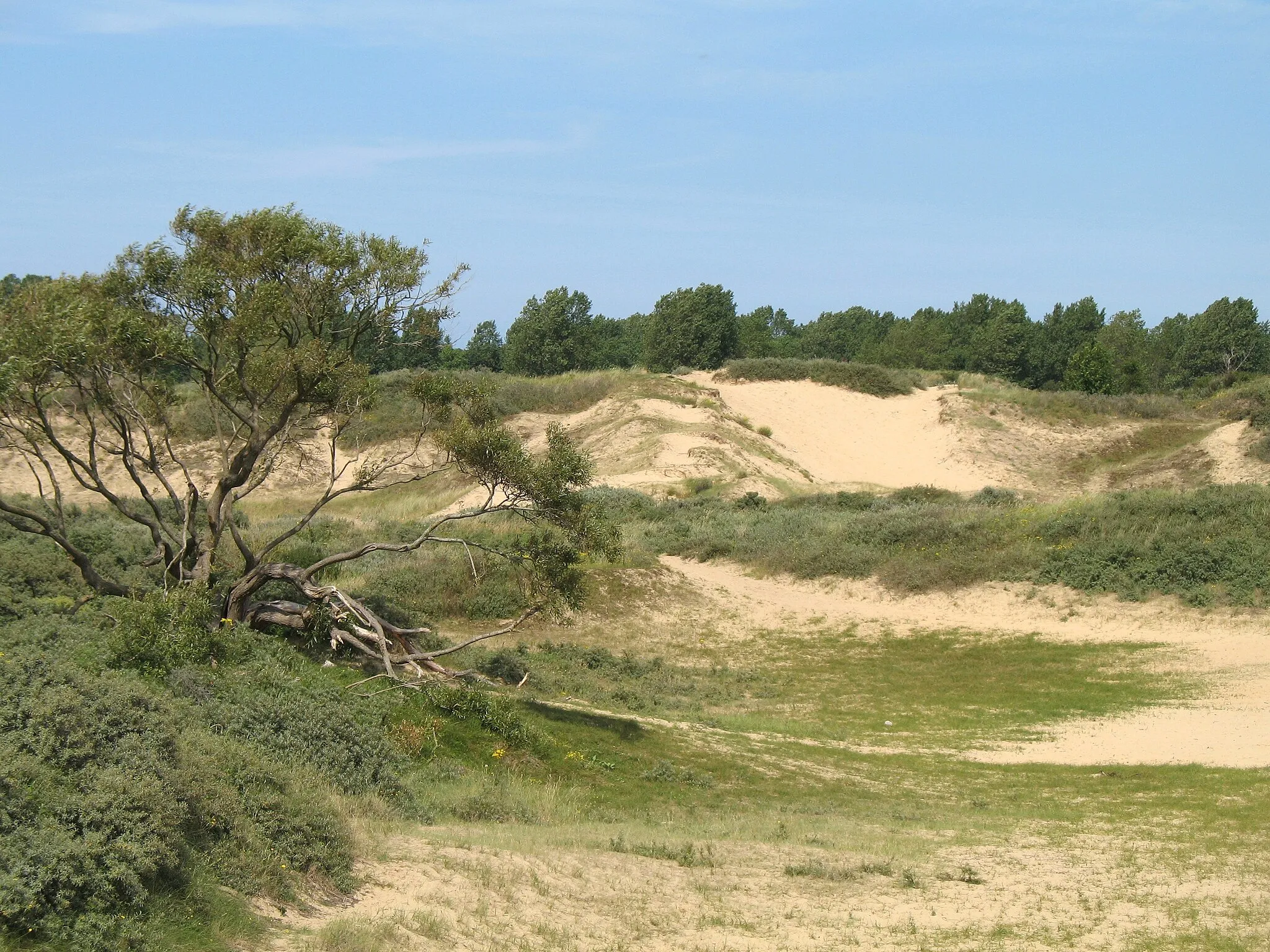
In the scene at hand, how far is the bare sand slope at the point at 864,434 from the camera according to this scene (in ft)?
179

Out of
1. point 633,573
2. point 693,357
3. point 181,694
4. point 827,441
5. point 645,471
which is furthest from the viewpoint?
point 693,357

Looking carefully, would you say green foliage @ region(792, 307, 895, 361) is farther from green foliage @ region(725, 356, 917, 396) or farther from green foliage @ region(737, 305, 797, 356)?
green foliage @ region(725, 356, 917, 396)

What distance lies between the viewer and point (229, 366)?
18.0 meters

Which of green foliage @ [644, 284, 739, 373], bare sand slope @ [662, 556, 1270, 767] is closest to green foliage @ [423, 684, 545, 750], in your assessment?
bare sand slope @ [662, 556, 1270, 767]

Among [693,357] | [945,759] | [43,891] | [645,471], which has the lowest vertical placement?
[945,759]

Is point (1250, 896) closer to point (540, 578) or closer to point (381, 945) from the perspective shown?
point (381, 945)

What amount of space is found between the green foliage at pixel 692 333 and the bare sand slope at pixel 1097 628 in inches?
1734

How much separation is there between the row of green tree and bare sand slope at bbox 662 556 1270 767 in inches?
1416

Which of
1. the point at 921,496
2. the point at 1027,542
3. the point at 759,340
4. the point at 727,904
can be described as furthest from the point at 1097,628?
the point at 759,340

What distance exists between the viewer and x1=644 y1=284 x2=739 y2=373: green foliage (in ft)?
255

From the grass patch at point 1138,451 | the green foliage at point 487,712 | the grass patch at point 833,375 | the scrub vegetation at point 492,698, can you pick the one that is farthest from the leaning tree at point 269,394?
the grass patch at point 833,375

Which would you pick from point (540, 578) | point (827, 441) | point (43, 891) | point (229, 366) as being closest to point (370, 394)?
point (229, 366)

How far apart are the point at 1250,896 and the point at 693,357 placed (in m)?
68.5

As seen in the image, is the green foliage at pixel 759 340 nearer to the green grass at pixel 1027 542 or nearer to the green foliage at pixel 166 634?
the green grass at pixel 1027 542
